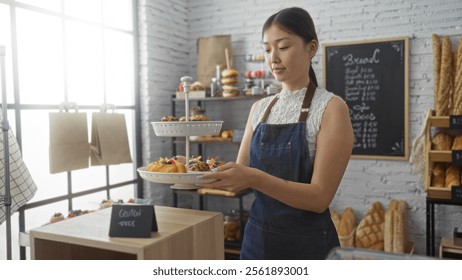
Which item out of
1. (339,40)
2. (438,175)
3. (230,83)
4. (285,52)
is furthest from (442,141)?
(285,52)

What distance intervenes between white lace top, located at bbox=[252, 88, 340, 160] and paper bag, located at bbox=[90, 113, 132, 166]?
179 cm

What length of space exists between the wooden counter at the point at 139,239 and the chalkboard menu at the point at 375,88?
2605 millimetres

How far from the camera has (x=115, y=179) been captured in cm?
353

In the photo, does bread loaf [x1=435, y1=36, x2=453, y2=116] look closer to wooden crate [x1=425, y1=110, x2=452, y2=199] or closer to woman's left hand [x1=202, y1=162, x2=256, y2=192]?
wooden crate [x1=425, y1=110, x2=452, y2=199]

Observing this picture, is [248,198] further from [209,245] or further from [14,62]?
[209,245]

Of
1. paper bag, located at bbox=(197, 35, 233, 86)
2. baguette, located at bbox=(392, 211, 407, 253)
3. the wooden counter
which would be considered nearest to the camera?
the wooden counter

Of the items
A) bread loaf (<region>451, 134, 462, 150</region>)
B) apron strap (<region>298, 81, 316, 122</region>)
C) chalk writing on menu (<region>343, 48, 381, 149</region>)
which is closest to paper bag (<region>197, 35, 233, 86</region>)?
chalk writing on menu (<region>343, 48, 381, 149</region>)

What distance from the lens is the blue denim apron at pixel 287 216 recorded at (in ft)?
4.56

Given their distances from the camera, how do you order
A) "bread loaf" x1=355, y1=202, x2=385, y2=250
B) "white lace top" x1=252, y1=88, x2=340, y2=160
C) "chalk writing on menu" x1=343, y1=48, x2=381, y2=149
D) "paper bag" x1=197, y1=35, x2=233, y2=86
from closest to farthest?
"white lace top" x1=252, y1=88, x2=340, y2=160
"bread loaf" x1=355, y1=202, x2=385, y2=250
"chalk writing on menu" x1=343, y1=48, x2=381, y2=149
"paper bag" x1=197, y1=35, x2=233, y2=86

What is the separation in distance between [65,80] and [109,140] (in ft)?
1.72

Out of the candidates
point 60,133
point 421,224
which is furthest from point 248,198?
point 60,133

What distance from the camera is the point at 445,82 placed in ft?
9.80

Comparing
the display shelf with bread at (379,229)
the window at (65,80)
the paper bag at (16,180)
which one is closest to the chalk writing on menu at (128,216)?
the paper bag at (16,180)

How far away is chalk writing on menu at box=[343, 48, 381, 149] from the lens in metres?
3.46
